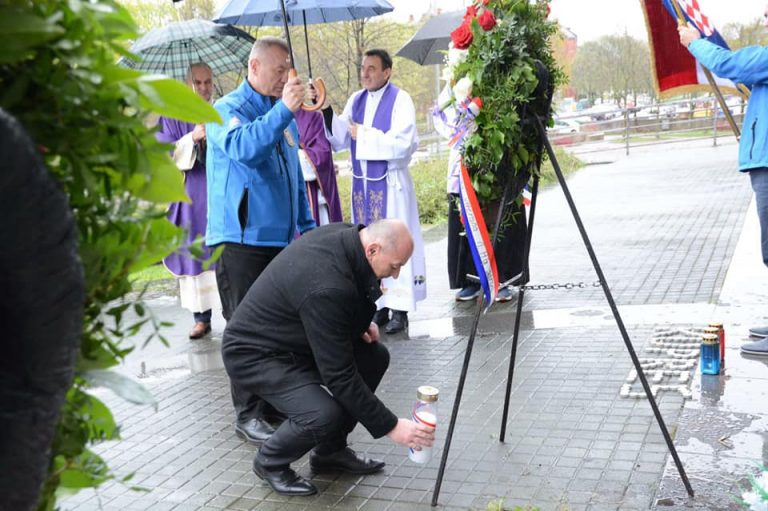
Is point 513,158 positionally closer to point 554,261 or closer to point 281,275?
point 281,275

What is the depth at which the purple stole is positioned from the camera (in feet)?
23.9

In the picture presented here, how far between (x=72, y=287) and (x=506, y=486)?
3.43m

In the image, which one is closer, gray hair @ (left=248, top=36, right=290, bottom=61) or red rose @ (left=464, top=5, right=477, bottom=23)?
red rose @ (left=464, top=5, right=477, bottom=23)

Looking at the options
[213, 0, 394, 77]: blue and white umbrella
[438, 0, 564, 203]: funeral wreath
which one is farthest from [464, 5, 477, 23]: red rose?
[213, 0, 394, 77]: blue and white umbrella

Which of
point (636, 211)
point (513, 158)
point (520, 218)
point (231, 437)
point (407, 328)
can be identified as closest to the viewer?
point (513, 158)

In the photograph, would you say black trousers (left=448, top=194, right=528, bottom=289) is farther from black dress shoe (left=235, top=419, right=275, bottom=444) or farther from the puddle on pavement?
black dress shoe (left=235, top=419, right=275, bottom=444)

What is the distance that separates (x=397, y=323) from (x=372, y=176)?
4.14 feet

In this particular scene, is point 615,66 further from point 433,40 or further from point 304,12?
point 304,12

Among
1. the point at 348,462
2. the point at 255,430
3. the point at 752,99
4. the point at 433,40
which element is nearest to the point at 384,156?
the point at 752,99

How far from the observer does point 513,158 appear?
4.06m

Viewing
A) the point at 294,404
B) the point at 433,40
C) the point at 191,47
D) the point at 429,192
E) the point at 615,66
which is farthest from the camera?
the point at 615,66

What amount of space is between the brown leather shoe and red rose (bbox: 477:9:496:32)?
4.65m

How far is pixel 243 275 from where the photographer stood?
521cm

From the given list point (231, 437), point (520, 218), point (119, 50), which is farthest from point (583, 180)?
point (119, 50)
